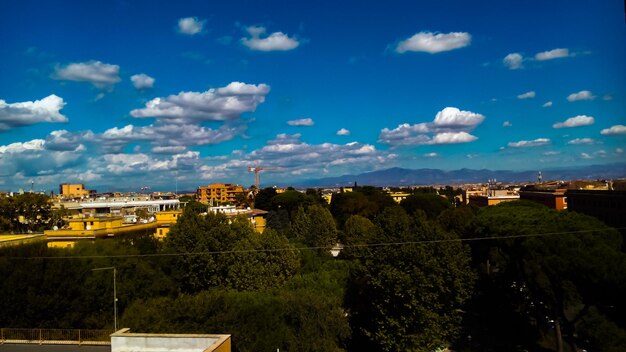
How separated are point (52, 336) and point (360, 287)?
11.5 meters

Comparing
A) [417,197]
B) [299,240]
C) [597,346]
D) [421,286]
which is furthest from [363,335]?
[417,197]

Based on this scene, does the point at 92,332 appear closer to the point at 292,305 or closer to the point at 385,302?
the point at 292,305

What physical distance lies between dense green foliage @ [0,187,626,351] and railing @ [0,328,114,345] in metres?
0.97

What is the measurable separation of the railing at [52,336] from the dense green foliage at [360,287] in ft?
3.19

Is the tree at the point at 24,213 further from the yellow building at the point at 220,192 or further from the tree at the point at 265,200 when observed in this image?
the yellow building at the point at 220,192

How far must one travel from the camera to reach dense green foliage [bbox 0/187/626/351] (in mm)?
15961

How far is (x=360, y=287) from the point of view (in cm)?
2019

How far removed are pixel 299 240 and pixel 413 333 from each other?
58.3ft

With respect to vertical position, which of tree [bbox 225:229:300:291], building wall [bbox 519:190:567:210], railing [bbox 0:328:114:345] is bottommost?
railing [bbox 0:328:114:345]

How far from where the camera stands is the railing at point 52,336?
14.9 meters

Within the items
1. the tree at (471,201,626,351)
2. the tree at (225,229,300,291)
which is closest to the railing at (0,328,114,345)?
the tree at (225,229,300,291)

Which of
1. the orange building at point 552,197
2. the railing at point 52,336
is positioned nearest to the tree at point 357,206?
the orange building at point 552,197

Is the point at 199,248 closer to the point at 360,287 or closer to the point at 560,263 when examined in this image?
the point at 360,287

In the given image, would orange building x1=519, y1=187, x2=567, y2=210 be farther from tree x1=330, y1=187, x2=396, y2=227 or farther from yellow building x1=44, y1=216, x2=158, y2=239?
yellow building x1=44, y1=216, x2=158, y2=239
